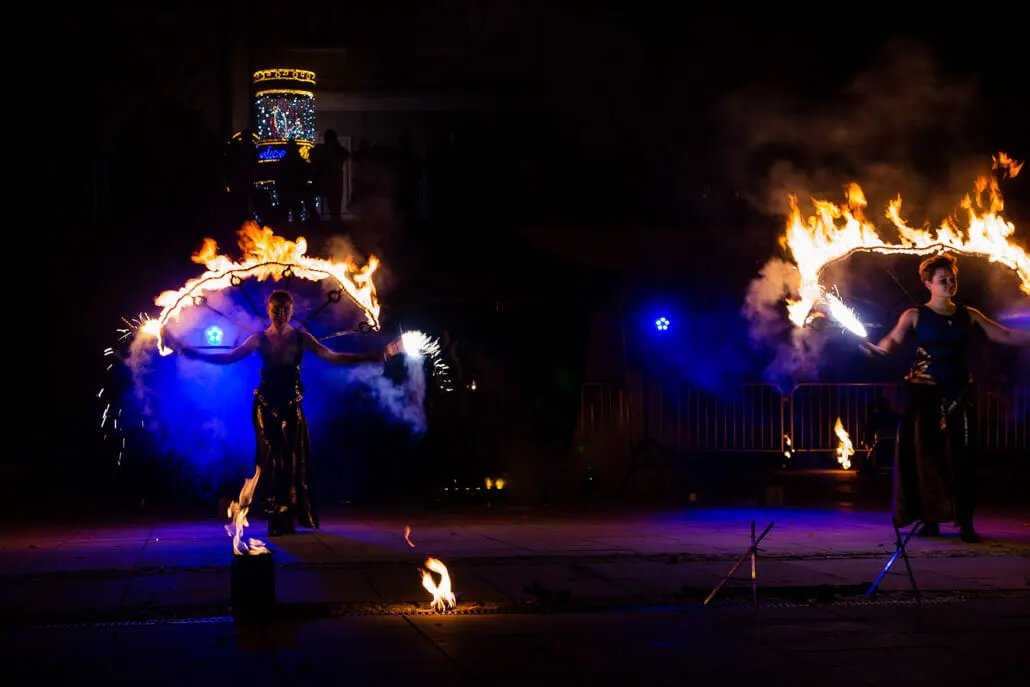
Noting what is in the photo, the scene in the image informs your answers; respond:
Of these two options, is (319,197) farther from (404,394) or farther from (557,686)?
(557,686)

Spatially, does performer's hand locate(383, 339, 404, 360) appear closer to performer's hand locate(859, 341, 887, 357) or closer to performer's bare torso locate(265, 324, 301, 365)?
performer's bare torso locate(265, 324, 301, 365)

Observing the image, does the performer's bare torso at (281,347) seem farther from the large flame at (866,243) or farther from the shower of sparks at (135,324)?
the large flame at (866,243)

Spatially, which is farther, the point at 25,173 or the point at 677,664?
the point at 25,173

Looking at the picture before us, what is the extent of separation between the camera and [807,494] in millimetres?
17281

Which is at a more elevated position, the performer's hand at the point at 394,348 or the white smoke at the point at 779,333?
the white smoke at the point at 779,333

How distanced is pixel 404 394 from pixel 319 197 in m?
4.19

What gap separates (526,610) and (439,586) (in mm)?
871

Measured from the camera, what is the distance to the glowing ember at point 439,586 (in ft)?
28.7

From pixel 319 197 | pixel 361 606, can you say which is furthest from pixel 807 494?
pixel 361 606

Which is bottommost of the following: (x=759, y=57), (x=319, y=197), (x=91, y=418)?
(x=91, y=418)

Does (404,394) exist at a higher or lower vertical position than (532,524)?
higher

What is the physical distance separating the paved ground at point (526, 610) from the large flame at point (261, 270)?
219 cm

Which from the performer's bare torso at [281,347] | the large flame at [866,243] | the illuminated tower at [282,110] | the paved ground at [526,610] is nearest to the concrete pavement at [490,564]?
the paved ground at [526,610]

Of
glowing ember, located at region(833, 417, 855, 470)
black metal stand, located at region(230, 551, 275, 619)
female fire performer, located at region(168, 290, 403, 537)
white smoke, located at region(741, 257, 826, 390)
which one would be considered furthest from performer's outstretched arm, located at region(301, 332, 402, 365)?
glowing ember, located at region(833, 417, 855, 470)
